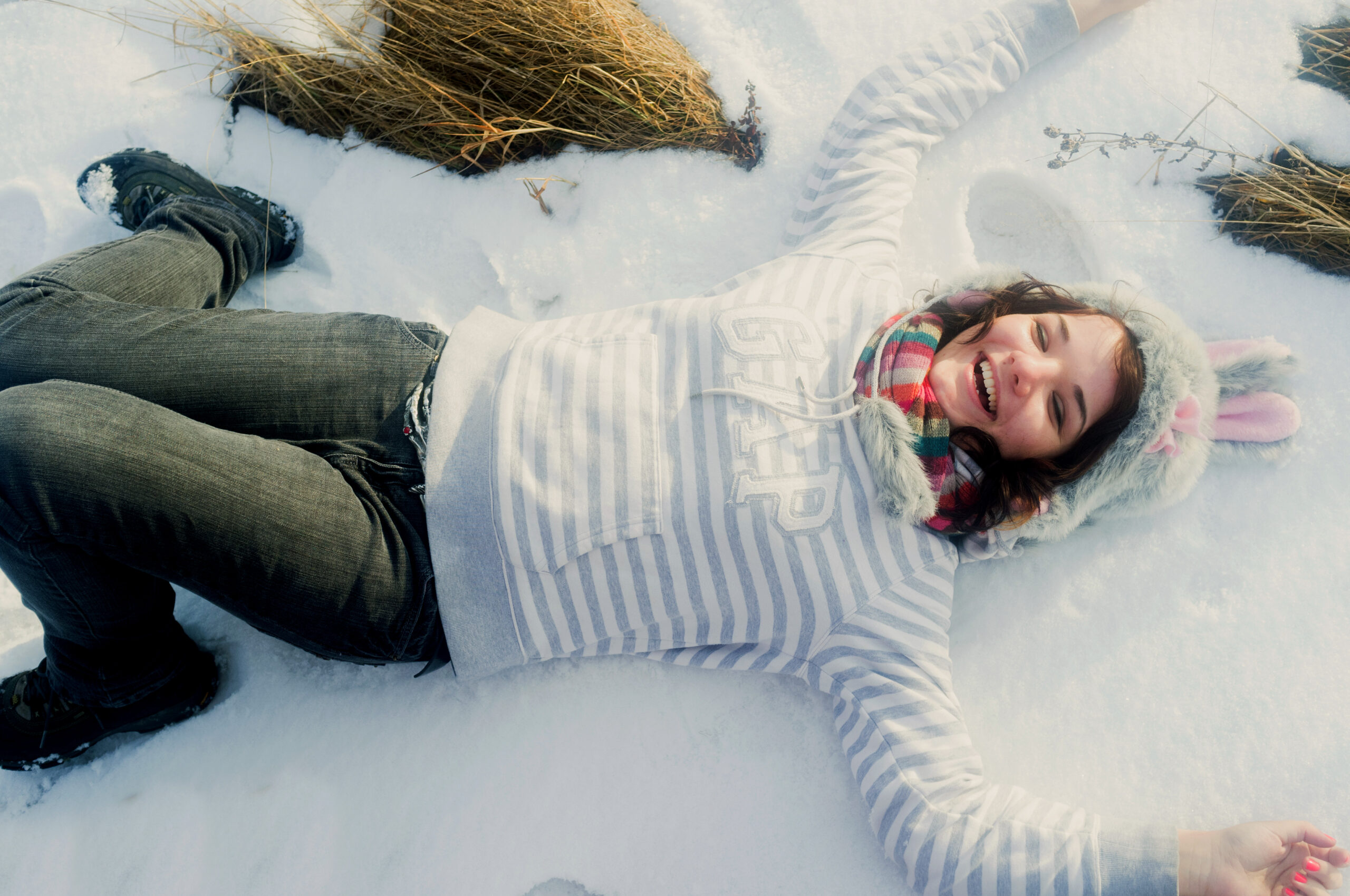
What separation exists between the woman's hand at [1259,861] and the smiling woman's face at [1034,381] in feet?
2.68

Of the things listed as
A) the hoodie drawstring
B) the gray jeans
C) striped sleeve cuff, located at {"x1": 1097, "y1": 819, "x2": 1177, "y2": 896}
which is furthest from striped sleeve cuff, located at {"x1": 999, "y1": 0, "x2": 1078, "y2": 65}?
striped sleeve cuff, located at {"x1": 1097, "y1": 819, "x2": 1177, "y2": 896}

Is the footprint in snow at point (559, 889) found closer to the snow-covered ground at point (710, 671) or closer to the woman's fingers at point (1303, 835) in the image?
the snow-covered ground at point (710, 671)

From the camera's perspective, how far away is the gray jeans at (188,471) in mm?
1304

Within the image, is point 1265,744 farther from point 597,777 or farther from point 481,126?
point 481,126

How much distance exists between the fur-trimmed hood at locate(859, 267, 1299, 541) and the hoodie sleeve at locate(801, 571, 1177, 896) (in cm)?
25

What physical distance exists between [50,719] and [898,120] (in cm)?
243

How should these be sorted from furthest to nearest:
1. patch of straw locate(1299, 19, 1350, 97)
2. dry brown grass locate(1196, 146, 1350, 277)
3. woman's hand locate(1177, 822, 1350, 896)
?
patch of straw locate(1299, 19, 1350, 97) < dry brown grass locate(1196, 146, 1350, 277) < woman's hand locate(1177, 822, 1350, 896)

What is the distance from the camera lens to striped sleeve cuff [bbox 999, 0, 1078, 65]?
1928 mm

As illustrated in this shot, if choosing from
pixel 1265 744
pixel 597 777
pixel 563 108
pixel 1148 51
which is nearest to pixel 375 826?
pixel 597 777

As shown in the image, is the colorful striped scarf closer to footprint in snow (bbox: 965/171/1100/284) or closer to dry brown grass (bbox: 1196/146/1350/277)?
footprint in snow (bbox: 965/171/1100/284)

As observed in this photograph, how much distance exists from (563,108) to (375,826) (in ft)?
6.31

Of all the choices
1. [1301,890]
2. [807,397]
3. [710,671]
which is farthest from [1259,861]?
[807,397]

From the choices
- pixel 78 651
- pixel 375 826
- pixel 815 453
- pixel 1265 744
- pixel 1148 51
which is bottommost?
pixel 375 826

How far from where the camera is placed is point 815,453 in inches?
58.5
